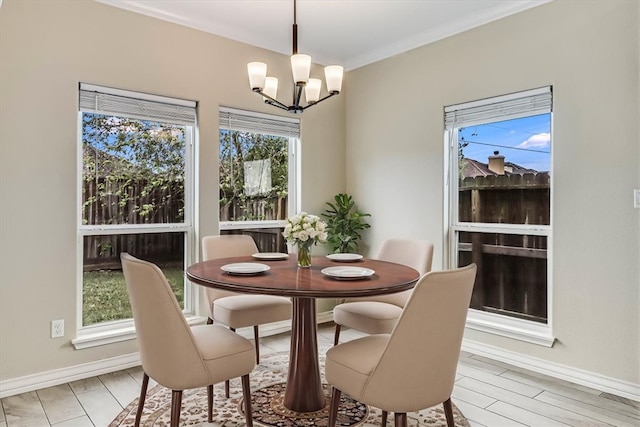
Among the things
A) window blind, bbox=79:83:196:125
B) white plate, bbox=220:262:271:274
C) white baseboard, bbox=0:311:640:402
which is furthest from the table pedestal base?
window blind, bbox=79:83:196:125

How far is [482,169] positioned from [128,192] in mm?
2821

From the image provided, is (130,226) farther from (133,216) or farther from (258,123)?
(258,123)

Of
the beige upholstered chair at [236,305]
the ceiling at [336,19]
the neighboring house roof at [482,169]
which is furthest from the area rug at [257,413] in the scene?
the ceiling at [336,19]

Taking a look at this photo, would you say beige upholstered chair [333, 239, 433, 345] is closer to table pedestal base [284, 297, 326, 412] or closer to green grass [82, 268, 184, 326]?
table pedestal base [284, 297, 326, 412]

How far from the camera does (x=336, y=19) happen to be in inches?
135

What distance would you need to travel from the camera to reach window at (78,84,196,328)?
3068 mm

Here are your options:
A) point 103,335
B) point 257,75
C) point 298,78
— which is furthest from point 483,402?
point 103,335

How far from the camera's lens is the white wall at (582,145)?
8.64 ft

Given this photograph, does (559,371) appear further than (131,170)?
No

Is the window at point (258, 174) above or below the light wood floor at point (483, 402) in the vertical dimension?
above

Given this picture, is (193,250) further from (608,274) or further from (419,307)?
(608,274)

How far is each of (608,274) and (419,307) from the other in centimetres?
184

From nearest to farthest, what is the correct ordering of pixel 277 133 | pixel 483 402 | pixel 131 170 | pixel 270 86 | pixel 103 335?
pixel 483 402 < pixel 270 86 < pixel 103 335 < pixel 131 170 < pixel 277 133

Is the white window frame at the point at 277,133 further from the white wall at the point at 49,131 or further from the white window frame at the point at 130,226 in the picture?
the white wall at the point at 49,131
